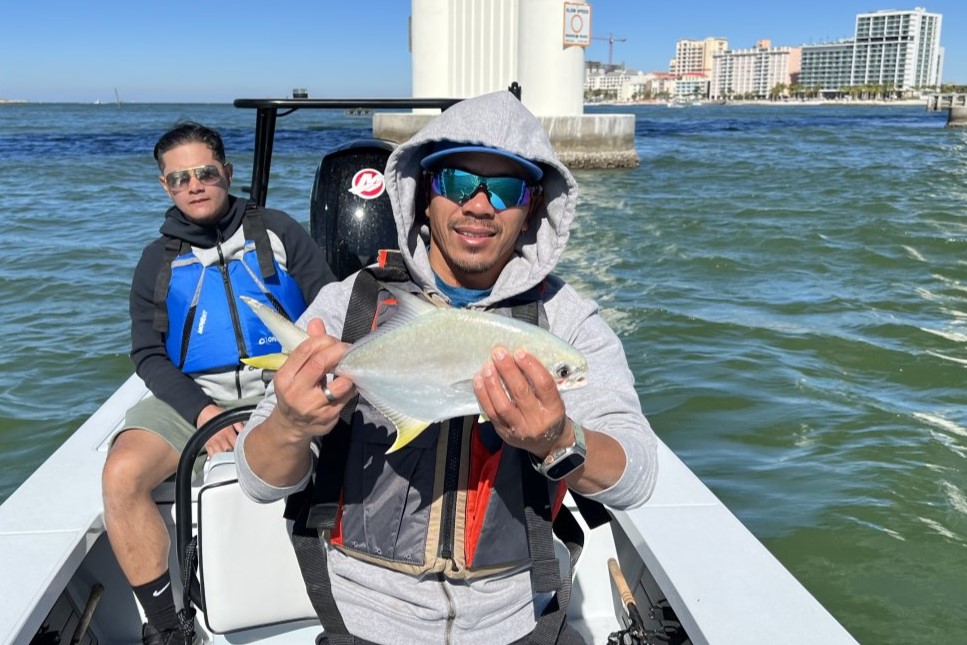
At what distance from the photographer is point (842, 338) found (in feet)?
26.8

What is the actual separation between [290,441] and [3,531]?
1566 mm

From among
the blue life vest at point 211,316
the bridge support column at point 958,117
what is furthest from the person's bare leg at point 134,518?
the bridge support column at point 958,117

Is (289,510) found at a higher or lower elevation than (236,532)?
higher

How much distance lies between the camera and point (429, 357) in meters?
1.71

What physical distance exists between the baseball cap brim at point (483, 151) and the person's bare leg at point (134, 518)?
61.9 inches

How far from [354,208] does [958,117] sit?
5687 cm

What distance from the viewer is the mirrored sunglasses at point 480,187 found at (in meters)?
1.94

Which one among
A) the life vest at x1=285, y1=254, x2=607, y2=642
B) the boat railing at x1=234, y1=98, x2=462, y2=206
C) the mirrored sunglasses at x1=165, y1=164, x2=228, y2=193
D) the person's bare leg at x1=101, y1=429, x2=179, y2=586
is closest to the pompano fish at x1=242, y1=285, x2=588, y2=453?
the life vest at x1=285, y1=254, x2=607, y2=642

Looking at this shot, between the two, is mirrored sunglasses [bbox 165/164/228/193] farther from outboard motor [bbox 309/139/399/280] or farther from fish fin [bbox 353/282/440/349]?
fish fin [bbox 353/282/440/349]

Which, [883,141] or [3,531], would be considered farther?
[883,141]

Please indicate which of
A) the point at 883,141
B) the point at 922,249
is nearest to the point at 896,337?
the point at 922,249

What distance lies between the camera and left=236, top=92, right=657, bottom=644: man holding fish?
6.15 feet

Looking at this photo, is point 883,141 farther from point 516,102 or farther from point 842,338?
point 516,102

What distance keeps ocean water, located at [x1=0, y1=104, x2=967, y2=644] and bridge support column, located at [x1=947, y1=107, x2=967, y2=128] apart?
36169mm
